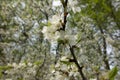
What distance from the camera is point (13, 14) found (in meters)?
11.4

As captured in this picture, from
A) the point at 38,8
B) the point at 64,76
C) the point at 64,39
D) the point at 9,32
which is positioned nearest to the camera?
the point at 64,39

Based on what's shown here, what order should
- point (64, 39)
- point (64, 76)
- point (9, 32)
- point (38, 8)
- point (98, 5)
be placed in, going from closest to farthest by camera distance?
point (64, 39), point (64, 76), point (98, 5), point (9, 32), point (38, 8)

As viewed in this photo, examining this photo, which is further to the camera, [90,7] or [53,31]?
[90,7]

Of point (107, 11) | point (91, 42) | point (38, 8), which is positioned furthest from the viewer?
point (38, 8)

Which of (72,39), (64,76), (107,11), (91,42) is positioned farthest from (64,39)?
(91,42)

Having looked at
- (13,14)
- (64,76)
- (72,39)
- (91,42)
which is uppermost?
(72,39)

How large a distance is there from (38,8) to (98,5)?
3.82 metres

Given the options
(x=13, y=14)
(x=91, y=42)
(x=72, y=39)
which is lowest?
(x=91, y=42)

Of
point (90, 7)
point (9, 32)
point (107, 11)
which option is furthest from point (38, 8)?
point (107, 11)

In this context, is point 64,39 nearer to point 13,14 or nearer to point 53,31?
point 53,31

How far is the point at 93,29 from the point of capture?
10.5 m

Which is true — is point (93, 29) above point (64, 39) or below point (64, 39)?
below

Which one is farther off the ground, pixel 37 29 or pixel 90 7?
pixel 90 7

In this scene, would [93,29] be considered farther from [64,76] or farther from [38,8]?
[64,76]
